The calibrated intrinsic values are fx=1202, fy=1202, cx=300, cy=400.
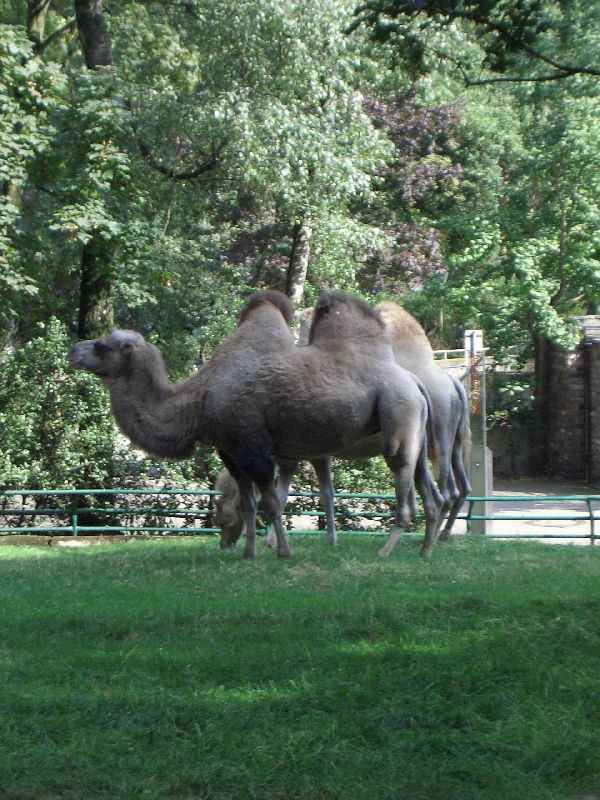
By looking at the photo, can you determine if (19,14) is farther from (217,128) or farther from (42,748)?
(42,748)

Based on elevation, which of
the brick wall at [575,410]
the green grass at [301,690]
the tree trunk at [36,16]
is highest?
the tree trunk at [36,16]

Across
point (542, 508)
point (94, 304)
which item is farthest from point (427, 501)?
point (542, 508)

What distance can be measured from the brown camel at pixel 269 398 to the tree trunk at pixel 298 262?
12752mm

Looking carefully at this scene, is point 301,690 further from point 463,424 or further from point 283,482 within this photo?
point 463,424

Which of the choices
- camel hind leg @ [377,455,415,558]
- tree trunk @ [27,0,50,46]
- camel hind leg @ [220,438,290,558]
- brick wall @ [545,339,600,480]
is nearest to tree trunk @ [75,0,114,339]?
tree trunk @ [27,0,50,46]

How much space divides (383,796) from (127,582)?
5570 millimetres

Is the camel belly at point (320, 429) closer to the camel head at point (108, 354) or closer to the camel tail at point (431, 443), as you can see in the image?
the camel head at point (108, 354)

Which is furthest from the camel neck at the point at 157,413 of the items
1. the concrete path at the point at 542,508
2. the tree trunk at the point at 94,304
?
the concrete path at the point at 542,508

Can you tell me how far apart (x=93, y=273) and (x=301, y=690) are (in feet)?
50.0

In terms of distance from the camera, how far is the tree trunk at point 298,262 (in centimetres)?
2622

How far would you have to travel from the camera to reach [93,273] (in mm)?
21922

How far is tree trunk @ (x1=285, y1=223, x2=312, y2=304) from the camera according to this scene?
26.2 meters

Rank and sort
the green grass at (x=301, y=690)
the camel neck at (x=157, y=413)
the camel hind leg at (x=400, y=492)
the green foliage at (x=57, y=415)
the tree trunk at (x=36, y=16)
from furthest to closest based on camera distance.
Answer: the tree trunk at (x=36, y=16) → the green foliage at (x=57, y=415) → the camel hind leg at (x=400, y=492) → the camel neck at (x=157, y=413) → the green grass at (x=301, y=690)

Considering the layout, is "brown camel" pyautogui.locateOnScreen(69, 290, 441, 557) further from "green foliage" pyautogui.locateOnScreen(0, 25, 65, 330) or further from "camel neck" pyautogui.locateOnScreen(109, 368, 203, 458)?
"green foliage" pyautogui.locateOnScreen(0, 25, 65, 330)
